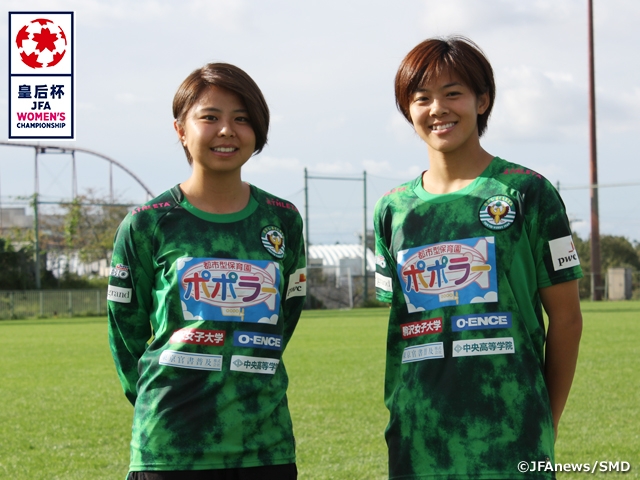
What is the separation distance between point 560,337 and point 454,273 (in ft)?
1.13

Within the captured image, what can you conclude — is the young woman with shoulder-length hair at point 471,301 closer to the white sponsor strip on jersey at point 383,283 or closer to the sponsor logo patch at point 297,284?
the white sponsor strip on jersey at point 383,283

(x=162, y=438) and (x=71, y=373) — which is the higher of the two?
(x=162, y=438)

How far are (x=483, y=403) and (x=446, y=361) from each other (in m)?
0.14

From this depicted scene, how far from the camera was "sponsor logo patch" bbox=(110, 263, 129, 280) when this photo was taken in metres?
2.45

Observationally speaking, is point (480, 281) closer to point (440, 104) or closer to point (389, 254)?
point (389, 254)

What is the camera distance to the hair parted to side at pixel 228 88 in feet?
8.05

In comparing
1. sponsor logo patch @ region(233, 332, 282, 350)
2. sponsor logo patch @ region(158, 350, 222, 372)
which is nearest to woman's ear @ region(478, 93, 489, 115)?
sponsor logo patch @ region(233, 332, 282, 350)

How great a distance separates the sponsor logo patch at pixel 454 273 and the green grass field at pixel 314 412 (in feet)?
9.43

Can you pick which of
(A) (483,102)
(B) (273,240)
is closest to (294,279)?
(B) (273,240)

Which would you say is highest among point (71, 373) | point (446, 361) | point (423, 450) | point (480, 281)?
point (480, 281)

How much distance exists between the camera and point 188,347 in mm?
2287

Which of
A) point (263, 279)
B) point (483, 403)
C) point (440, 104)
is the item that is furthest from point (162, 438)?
point (440, 104)

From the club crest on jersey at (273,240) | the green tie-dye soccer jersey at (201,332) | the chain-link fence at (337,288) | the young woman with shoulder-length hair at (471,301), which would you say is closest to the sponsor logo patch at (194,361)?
the green tie-dye soccer jersey at (201,332)

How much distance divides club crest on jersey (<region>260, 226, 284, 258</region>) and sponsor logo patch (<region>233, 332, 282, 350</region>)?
25 centimetres
